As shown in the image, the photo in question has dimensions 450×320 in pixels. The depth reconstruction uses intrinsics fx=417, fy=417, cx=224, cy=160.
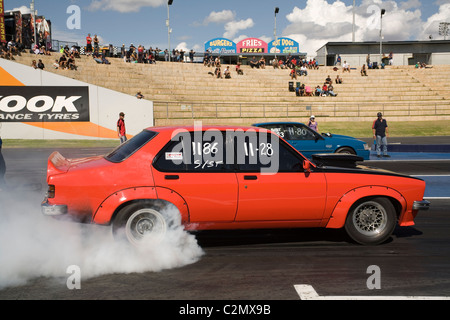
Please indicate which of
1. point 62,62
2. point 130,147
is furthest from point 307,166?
point 62,62

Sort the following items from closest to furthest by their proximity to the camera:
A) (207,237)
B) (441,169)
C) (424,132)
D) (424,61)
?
(207,237) < (441,169) < (424,132) < (424,61)

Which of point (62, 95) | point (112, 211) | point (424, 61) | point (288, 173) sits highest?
point (424, 61)

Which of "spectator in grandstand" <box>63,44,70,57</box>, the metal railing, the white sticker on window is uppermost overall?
"spectator in grandstand" <box>63,44,70,57</box>

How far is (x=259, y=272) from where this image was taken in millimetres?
4477

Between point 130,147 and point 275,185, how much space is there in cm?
184

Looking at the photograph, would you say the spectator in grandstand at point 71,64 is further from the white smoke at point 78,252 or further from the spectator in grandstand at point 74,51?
the white smoke at point 78,252

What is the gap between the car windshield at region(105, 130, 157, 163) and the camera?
4.98 meters

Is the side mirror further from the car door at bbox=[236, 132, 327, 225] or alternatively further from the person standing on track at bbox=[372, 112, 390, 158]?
the person standing on track at bbox=[372, 112, 390, 158]

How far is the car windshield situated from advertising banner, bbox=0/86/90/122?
74.2 feet

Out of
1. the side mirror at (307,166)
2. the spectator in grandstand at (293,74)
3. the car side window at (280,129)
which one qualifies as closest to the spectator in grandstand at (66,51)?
the spectator in grandstand at (293,74)

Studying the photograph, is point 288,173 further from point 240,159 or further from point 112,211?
point 112,211

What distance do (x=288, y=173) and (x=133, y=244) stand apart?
2.03m

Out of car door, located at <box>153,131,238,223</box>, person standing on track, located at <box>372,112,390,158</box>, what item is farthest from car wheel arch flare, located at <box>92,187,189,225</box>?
person standing on track, located at <box>372,112,390,158</box>
